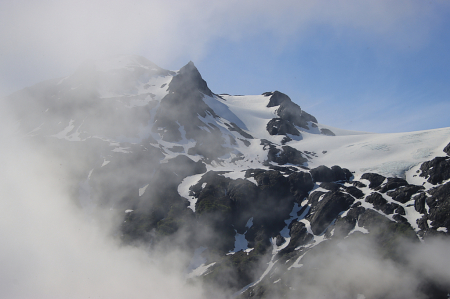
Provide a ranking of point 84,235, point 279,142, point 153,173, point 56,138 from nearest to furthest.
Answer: point 84,235 < point 153,173 < point 56,138 < point 279,142

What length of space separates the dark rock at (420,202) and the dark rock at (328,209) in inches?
752

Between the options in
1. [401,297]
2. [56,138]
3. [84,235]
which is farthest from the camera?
[56,138]

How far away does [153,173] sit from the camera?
127m

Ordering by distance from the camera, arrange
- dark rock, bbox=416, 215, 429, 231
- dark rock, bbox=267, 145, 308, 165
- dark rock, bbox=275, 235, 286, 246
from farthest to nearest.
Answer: dark rock, bbox=267, 145, 308, 165 < dark rock, bbox=275, 235, 286, 246 < dark rock, bbox=416, 215, 429, 231

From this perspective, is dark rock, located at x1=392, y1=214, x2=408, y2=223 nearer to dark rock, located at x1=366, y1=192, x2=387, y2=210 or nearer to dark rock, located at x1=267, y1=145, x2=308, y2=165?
dark rock, located at x1=366, y1=192, x2=387, y2=210

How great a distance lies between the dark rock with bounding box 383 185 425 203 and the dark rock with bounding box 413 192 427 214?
2500 mm

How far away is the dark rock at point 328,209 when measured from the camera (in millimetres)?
94938

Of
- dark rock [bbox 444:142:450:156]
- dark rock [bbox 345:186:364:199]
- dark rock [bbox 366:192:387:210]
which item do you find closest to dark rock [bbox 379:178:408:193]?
dark rock [bbox 366:192:387:210]

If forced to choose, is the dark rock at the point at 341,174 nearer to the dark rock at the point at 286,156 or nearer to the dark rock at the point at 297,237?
the dark rock at the point at 286,156

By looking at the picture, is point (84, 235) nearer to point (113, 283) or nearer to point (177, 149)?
point (113, 283)

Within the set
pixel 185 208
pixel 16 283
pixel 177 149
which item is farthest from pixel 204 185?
pixel 16 283

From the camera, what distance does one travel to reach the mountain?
77.6 meters

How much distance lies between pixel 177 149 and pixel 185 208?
155ft

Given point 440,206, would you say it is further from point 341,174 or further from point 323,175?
point 323,175
